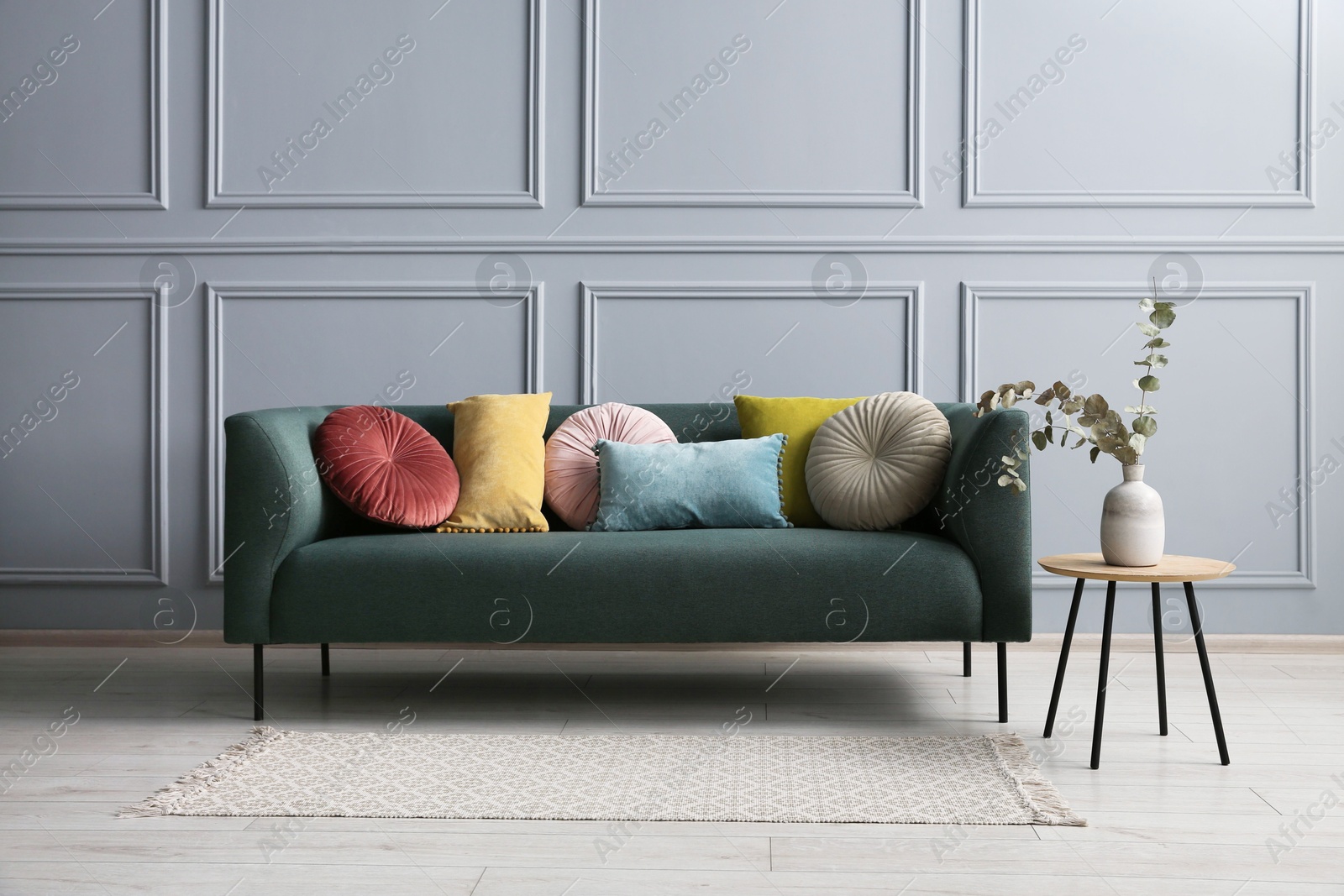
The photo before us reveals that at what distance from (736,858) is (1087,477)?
2152mm

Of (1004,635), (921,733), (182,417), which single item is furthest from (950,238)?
(182,417)

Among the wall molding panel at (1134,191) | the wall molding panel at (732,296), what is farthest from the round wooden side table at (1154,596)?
the wall molding panel at (1134,191)

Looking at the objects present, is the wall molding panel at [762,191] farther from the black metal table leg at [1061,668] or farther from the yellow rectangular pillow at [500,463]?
Answer: the black metal table leg at [1061,668]

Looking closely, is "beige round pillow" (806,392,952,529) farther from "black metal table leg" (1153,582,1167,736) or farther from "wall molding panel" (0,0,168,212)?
"wall molding panel" (0,0,168,212)

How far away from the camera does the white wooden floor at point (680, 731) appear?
150 centimetres

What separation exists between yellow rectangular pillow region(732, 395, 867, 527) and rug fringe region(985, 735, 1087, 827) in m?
0.75

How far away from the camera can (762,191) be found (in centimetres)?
327

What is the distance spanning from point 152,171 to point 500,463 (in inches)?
65.7

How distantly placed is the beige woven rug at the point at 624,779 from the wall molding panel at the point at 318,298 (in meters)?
1.30

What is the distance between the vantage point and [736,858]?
1.56 m

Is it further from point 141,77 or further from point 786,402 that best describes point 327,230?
point 786,402

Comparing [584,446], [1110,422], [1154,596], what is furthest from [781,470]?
[1154,596]

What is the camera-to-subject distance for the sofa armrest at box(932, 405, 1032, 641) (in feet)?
7.43

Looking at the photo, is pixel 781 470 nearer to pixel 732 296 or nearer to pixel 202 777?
pixel 732 296
